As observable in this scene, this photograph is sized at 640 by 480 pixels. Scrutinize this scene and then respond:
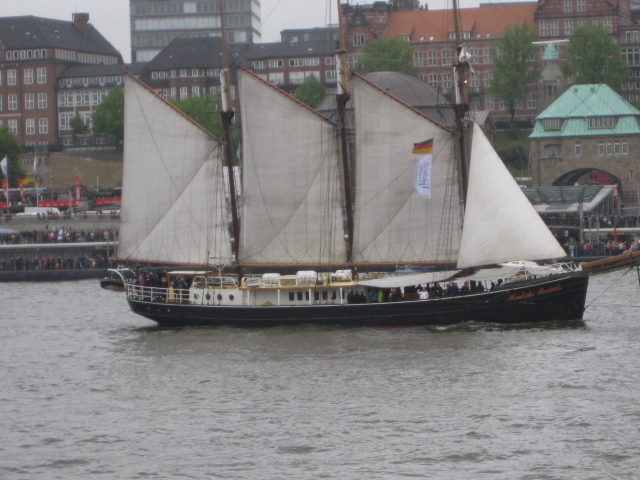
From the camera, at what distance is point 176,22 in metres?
198

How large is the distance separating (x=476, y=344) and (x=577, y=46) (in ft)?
340

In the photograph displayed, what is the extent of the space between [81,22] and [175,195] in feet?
413

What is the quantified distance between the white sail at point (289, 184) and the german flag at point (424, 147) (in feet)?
11.1

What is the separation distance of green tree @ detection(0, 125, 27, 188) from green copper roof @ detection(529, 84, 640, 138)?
48936 millimetres

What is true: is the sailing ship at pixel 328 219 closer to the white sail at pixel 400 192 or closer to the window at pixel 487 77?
the white sail at pixel 400 192

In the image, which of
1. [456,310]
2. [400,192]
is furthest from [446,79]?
[456,310]

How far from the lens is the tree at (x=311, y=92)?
147 metres

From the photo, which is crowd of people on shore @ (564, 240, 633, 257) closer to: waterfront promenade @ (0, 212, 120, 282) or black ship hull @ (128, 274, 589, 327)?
black ship hull @ (128, 274, 589, 327)

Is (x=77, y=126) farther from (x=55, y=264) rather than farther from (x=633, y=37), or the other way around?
(x=55, y=264)

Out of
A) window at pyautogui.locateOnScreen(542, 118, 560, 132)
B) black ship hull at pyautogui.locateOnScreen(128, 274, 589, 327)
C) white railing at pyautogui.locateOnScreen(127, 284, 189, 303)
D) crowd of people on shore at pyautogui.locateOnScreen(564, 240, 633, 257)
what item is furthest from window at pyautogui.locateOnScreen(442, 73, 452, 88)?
black ship hull at pyautogui.locateOnScreen(128, 274, 589, 327)

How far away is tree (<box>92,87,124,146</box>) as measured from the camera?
15438 cm

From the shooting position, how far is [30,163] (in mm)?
154250

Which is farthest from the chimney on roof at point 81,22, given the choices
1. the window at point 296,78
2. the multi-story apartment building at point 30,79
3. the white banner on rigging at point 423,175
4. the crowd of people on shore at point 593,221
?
the white banner on rigging at point 423,175

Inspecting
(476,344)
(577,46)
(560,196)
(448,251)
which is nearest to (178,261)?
(448,251)
